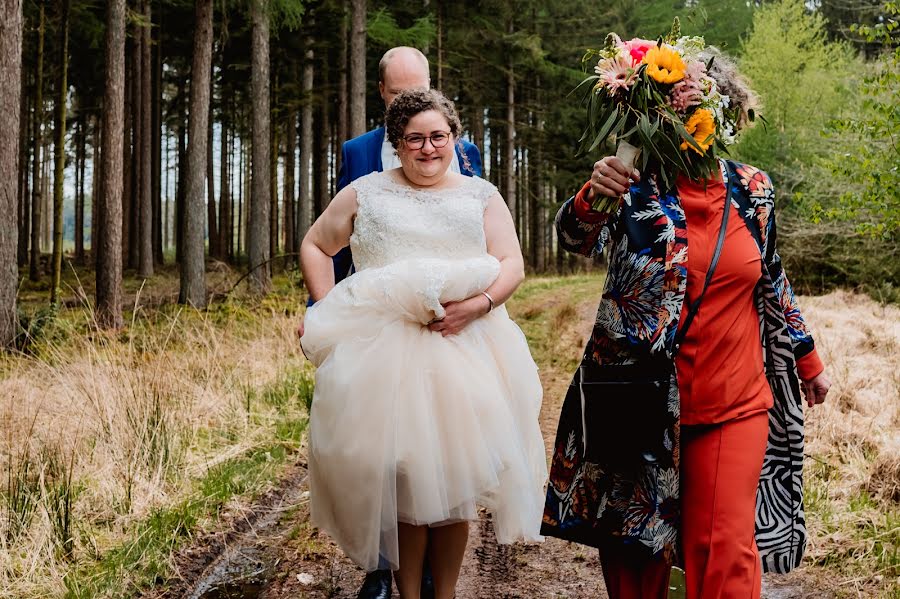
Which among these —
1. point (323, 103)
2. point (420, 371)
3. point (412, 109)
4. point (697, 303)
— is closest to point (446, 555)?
point (420, 371)

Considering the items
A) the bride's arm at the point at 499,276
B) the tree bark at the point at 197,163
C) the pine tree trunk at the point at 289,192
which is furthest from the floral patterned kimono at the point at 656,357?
the pine tree trunk at the point at 289,192

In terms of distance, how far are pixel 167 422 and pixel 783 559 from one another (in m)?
4.31

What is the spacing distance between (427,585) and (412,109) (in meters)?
2.20

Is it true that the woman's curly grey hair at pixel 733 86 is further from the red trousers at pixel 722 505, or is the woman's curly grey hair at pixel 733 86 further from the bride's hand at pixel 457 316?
the bride's hand at pixel 457 316

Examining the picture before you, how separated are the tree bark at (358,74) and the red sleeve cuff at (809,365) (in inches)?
551

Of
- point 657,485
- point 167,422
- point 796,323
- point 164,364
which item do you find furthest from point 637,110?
point 164,364

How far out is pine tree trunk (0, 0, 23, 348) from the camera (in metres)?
9.50

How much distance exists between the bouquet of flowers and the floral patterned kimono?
0.13 meters

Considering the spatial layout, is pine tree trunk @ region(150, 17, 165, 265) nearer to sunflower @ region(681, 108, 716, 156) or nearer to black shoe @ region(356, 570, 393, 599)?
black shoe @ region(356, 570, 393, 599)

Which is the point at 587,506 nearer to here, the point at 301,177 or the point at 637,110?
the point at 637,110


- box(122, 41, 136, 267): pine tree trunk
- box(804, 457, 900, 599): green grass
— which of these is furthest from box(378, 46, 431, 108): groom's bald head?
box(122, 41, 136, 267): pine tree trunk

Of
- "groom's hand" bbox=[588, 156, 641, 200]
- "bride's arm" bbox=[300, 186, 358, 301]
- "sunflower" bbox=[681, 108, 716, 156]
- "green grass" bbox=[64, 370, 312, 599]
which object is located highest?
"sunflower" bbox=[681, 108, 716, 156]

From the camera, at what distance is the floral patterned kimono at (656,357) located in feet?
9.16

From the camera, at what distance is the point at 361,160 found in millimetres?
4230
